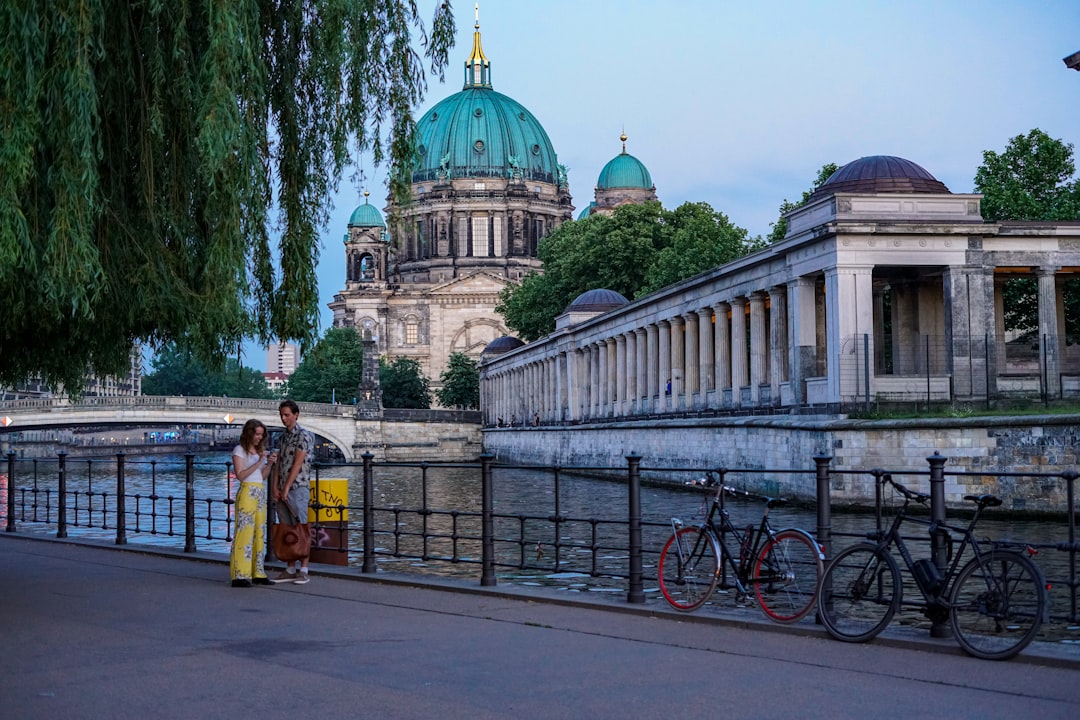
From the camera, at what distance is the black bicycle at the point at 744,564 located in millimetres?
10094

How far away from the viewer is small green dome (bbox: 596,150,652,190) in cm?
12888

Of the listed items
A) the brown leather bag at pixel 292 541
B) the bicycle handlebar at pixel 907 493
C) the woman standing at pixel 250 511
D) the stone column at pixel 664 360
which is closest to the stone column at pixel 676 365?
the stone column at pixel 664 360

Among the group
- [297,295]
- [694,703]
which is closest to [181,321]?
[297,295]

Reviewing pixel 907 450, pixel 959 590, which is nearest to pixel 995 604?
pixel 959 590

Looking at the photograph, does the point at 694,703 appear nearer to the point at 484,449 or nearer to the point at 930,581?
the point at 930,581

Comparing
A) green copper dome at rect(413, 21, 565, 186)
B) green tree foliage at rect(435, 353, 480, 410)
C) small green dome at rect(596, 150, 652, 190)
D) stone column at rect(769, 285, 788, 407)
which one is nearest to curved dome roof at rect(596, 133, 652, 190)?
small green dome at rect(596, 150, 652, 190)

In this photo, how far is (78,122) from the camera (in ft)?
31.8

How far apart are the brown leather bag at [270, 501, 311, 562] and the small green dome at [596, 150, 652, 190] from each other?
116490mm

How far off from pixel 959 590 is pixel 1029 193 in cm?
4372

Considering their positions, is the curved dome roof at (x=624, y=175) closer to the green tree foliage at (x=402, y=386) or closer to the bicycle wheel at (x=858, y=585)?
the green tree foliage at (x=402, y=386)

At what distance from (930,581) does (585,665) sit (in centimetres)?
233

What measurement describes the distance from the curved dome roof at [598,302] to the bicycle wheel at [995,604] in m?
54.5

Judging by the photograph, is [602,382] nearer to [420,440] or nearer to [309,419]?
[309,419]

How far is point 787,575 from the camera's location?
33.5 ft
